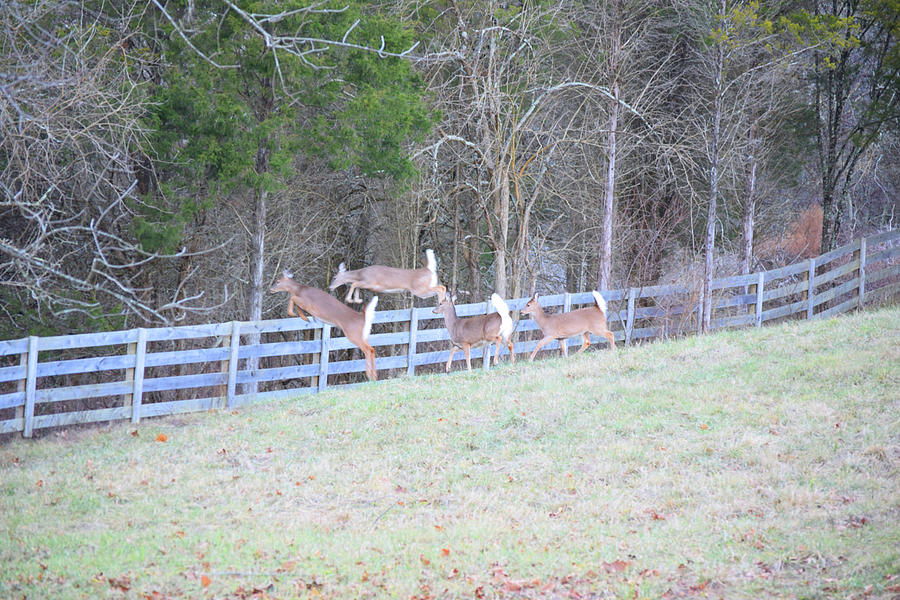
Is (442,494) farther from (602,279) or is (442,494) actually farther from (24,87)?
(602,279)

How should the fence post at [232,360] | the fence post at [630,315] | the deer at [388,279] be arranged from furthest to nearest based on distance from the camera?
the fence post at [630,315] → the fence post at [232,360] → the deer at [388,279]

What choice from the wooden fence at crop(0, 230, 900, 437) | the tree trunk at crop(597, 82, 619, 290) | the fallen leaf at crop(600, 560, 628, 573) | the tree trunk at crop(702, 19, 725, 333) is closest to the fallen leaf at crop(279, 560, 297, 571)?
the fallen leaf at crop(600, 560, 628, 573)

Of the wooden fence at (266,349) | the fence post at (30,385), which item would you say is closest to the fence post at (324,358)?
the wooden fence at (266,349)

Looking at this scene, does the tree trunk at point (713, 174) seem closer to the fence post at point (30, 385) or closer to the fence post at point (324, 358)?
the fence post at point (324, 358)

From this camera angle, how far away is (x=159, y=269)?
56.8 feet

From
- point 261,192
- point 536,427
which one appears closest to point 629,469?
point 536,427

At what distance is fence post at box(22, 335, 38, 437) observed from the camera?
39.9 feet

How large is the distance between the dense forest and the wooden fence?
32.3 inches

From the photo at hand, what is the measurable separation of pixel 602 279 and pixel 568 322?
4.29 metres

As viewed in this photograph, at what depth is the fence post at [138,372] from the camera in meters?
13.0

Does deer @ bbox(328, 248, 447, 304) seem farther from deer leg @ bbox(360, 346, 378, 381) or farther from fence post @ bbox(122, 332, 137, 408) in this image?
fence post @ bbox(122, 332, 137, 408)

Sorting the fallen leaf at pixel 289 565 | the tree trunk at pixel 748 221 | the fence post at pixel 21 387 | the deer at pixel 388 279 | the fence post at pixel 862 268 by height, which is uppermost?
the tree trunk at pixel 748 221

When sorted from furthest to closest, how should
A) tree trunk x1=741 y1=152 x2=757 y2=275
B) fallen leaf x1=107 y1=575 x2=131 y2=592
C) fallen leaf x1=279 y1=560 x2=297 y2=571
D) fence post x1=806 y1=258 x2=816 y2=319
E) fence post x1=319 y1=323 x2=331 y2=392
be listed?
tree trunk x1=741 y1=152 x2=757 y2=275 → fence post x1=806 y1=258 x2=816 y2=319 → fence post x1=319 y1=323 x2=331 y2=392 → fallen leaf x1=279 y1=560 x2=297 y2=571 → fallen leaf x1=107 y1=575 x2=131 y2=592

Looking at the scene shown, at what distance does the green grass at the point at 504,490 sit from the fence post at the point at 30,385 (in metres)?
0.42
